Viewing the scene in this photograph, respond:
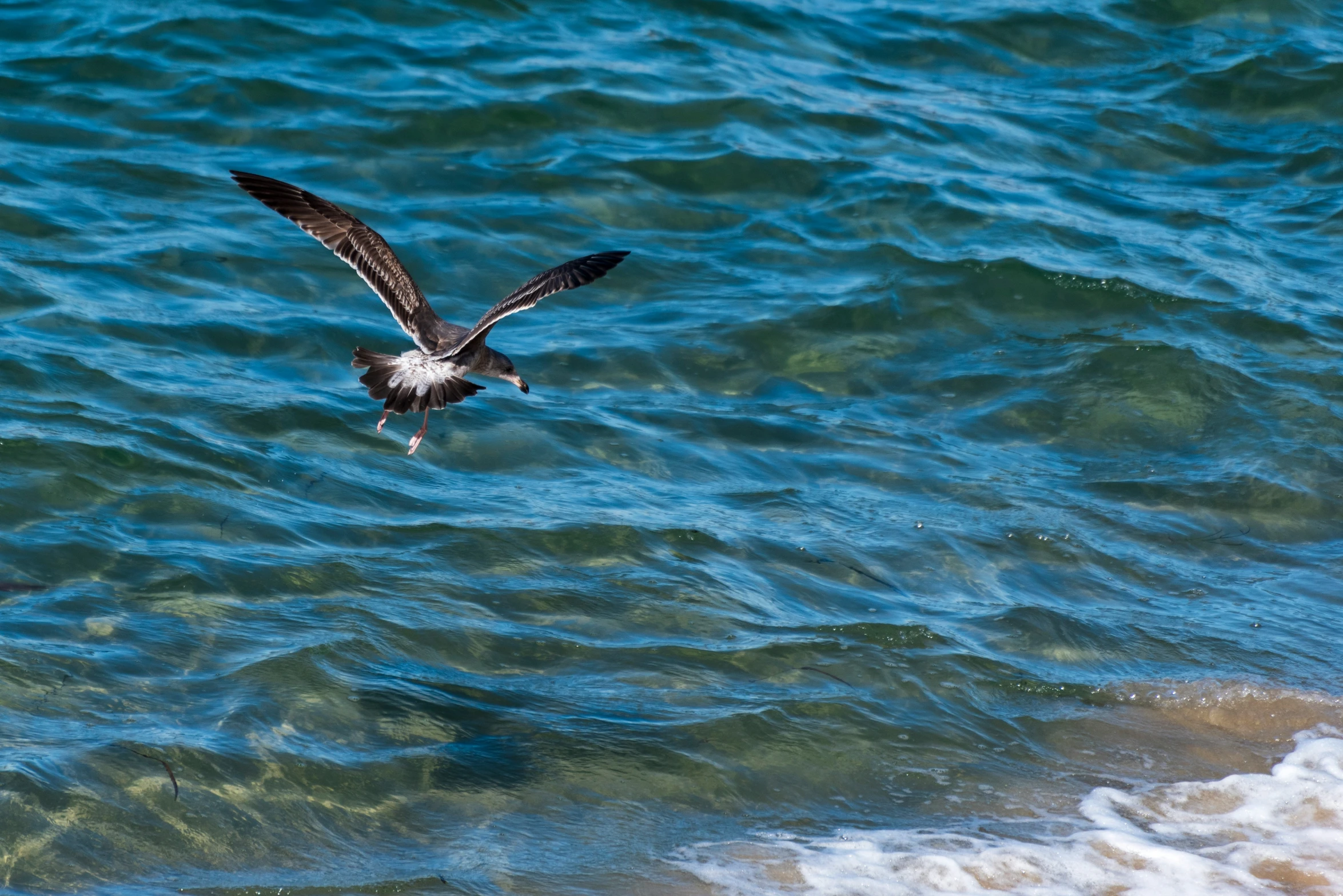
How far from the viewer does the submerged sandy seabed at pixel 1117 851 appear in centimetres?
454

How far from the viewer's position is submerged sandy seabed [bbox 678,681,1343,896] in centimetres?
454

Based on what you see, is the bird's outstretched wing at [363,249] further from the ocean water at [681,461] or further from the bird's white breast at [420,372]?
the ocean water at [681,461]

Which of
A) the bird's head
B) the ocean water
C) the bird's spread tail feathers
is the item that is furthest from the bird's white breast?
the ocean water

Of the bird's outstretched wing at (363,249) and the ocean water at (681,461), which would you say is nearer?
the ocean water at (681,461)

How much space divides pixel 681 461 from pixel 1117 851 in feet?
10.4

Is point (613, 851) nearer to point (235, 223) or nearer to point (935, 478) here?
point (935, 478)

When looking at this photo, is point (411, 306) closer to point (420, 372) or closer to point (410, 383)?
point (420, 372)

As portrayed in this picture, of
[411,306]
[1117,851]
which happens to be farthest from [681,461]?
[1117,851]

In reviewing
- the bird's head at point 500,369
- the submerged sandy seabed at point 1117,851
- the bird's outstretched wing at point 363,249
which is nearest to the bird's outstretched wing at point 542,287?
the bird's outstretched wing at point 363,249

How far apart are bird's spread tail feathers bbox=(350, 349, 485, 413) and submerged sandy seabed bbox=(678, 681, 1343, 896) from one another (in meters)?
1.84

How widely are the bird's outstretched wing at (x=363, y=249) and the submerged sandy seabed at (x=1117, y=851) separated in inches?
96.9

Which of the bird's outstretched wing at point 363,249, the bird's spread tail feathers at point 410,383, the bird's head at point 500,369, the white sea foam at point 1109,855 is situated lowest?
the white sea foam at point 1109,855

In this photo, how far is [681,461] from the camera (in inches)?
287

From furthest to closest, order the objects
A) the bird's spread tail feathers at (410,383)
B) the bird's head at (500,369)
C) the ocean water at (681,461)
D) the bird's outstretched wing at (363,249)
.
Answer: the bird's head at (500,369) → the bird's outstretched wing at (363,249) → the bird's spread tail feathers at (410,383) → the ocean water at (681,461)
